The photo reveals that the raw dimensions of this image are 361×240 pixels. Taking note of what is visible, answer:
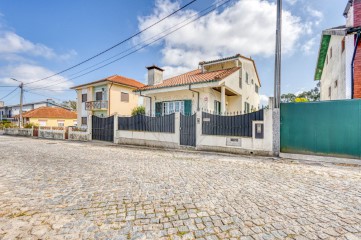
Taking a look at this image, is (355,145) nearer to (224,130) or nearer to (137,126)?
(224,130)

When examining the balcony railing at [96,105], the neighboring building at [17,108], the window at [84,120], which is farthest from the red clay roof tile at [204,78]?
the neighboring building at [17,108]

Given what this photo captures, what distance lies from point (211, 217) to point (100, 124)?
14.3 m

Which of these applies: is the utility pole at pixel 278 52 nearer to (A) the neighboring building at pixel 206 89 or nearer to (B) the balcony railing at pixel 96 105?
(A) the neighboring building at pixel 206 89

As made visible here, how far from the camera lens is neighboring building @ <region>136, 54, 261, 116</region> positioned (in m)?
12.5

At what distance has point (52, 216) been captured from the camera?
3.02 metres

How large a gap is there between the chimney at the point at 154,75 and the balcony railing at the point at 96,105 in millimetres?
9372

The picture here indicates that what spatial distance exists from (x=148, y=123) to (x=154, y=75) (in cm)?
580

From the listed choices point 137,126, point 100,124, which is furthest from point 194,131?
point 100,124

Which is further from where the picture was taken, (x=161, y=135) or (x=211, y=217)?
(x=161, y=135)

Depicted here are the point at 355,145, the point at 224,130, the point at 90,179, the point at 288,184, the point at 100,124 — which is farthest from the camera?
the point at 100,124

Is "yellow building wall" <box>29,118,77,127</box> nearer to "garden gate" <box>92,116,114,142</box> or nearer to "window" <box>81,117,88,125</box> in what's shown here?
"window" <box>81,117,88,125</box>

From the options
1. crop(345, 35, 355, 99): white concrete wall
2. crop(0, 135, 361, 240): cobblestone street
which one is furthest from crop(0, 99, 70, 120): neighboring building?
crop(345, 35, 355, 99): white concrete wall

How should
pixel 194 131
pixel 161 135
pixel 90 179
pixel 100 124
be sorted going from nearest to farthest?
pixel 90 179 < pixel 194 131 < pixel 161 135 < pixel 100 124

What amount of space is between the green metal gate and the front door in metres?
4.33
